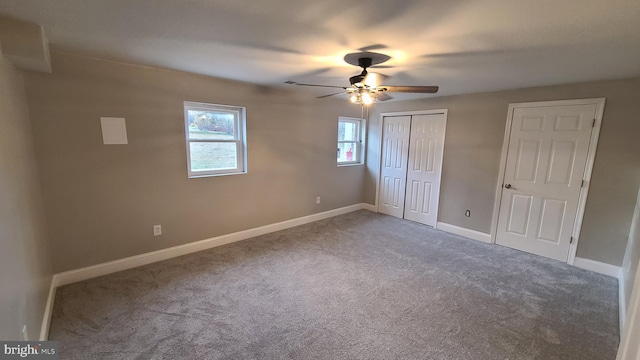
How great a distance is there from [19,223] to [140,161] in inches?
52.5

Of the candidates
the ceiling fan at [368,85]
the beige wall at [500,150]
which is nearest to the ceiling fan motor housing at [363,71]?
the ceiling fan at [368,85]

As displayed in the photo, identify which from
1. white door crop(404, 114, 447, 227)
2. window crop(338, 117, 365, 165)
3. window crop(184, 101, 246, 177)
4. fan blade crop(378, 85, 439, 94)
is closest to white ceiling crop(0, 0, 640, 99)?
fan blade crop(378, 85, 439, 94)

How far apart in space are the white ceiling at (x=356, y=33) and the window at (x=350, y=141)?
2.36 metres

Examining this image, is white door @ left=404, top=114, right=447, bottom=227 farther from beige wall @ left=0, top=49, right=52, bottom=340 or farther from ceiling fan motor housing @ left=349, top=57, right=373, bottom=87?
beige wall @ left=0, top=49, right=52, bottom=340

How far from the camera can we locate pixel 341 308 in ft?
7.76

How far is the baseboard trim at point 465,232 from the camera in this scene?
3990 millimetres

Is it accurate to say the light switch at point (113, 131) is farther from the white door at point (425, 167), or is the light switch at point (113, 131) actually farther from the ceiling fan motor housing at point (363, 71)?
the white door at point (425, 167)

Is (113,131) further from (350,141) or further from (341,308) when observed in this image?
(350,141)

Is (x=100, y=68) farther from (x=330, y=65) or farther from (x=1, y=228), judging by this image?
(x=330, y=65)

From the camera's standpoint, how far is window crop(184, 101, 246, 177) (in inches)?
130

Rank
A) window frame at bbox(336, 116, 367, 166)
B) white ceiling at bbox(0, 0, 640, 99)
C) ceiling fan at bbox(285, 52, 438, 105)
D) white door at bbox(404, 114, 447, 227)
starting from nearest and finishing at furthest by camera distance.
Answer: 1. white ceiling at bbox(0, 0, 640, 99)
2. ceiling fan at bbox(285, 52, 438, 105)
3. white door at bbox(404, 114, 447, 227)
4. window frame at bbox(336, 116, 367, 166)

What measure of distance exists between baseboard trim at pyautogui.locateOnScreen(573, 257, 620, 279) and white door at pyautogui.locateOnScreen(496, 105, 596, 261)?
151mm

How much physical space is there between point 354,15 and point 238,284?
102 inches

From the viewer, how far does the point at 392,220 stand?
16.1ft
